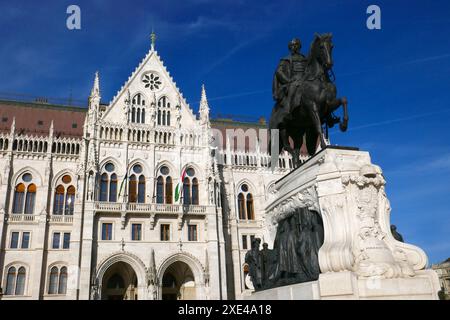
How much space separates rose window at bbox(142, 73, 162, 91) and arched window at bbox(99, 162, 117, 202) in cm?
913

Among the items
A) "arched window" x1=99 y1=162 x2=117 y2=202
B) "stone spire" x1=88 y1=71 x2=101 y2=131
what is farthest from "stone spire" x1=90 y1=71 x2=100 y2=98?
"arched window" x1=99 y1=162 x2=117 y2=202

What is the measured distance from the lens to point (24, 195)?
35438mm

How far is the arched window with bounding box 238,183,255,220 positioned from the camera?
4103 centimetres

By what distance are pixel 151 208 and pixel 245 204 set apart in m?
10.5

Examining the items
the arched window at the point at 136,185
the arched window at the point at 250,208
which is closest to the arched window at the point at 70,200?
the arched window at the point at 136,185

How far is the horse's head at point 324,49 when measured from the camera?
8.91m

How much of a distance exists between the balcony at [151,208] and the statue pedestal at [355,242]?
27.2m

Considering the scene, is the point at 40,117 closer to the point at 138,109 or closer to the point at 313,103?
the point at 138,109

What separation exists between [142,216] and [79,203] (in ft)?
17.4

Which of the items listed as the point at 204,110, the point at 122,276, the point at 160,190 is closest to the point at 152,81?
the point at 204,110

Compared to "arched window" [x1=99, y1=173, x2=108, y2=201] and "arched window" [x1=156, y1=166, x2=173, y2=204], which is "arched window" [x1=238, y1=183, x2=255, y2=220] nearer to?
"arched window" [x1=156, y1=166, x2=173, y2=204]
